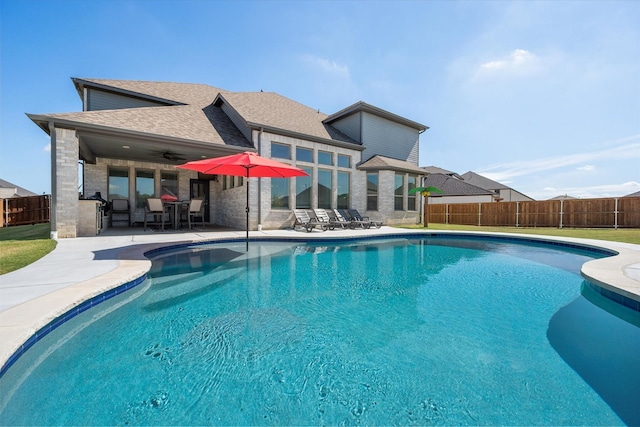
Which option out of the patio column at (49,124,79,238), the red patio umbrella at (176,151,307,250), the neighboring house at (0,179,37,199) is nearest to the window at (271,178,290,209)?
the red patio umbrella at (176,151,307,250)

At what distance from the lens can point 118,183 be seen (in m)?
12.5

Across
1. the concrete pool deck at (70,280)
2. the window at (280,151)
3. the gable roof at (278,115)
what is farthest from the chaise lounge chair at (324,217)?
the concrete pool deck at (70,280)

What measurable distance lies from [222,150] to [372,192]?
27.5ft

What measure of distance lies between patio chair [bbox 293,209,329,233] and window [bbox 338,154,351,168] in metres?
3.57

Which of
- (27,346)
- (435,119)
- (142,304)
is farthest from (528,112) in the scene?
(27,346)

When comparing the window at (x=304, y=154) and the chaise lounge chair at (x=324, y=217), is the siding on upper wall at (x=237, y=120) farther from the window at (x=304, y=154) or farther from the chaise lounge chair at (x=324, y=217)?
the chaise lounge chair at (x=324, y=217)

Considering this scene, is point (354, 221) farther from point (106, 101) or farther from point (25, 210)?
point (25, 210)

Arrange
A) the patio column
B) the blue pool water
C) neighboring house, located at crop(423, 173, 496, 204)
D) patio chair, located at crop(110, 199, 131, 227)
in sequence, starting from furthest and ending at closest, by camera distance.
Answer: neighboring house, located at crop(423, 173, 496, 204) → patio chair, located at crop(110, 199, 131, 227) → the patio column → the blue pool water

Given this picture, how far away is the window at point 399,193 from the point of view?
1564 centimetres

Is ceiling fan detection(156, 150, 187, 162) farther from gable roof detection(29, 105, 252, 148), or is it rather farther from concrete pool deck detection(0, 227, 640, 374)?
concrete pool deck detection(0, 227, 640, 374)

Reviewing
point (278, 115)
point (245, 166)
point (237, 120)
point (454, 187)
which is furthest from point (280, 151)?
point (454, 187)

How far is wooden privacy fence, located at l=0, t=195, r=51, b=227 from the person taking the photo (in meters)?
14.5

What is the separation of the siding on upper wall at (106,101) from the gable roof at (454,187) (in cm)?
2592

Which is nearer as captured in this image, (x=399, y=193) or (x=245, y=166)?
(x=245, y=166)
